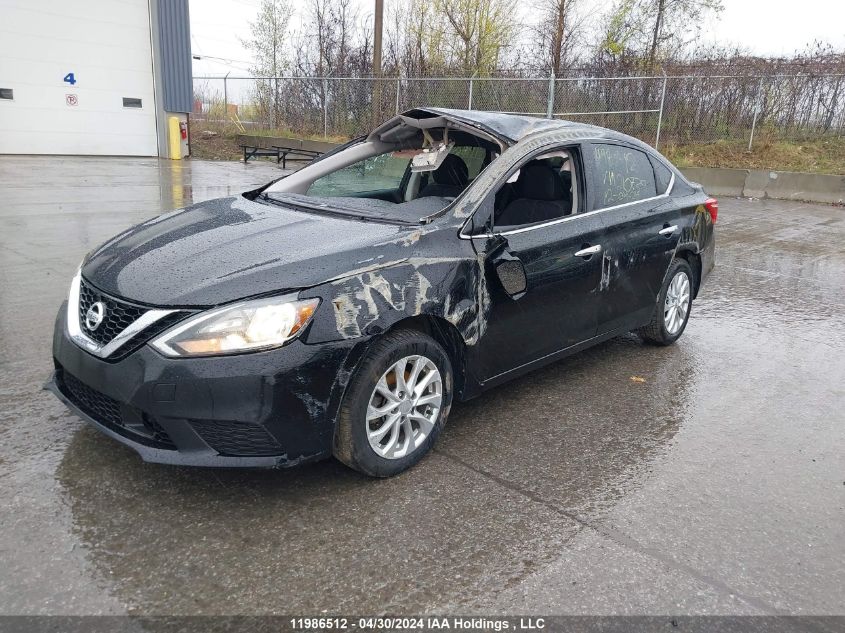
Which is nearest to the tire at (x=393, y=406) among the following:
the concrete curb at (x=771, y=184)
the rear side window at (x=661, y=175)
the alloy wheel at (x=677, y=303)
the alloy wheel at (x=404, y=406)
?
the alloy wheel at (x=404, y=406)

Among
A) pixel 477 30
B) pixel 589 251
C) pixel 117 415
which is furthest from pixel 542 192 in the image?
pixel 477 30

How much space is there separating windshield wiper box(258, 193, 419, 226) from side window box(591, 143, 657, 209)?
1413 mm

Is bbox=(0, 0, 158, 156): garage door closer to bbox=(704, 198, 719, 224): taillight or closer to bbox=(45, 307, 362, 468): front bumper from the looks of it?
bbox=(704, 198, 719, 224): taillight

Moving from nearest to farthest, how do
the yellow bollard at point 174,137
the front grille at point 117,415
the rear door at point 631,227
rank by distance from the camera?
1. the front grille at point 117,415
2. the rear door at point 631,227
3. the yellow bollard at point 174,137

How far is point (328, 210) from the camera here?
3.80m

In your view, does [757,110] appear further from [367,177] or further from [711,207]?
[367,177]

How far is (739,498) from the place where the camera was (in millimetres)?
3188

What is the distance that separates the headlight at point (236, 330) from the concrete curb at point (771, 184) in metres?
14.5

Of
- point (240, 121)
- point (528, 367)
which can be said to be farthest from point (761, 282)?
point (240, 121)

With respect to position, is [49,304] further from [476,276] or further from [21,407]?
[476,276]

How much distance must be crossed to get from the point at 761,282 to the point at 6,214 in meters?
9.49

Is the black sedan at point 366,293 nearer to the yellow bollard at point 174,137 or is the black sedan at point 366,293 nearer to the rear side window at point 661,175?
the rear side window at point 661,175

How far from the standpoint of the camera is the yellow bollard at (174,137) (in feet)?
66.7

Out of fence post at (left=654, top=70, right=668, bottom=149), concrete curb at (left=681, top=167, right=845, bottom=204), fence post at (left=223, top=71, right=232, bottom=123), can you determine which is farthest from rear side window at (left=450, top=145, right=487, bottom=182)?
fence post at (left=223, top=71, right=232, bottom=123)
